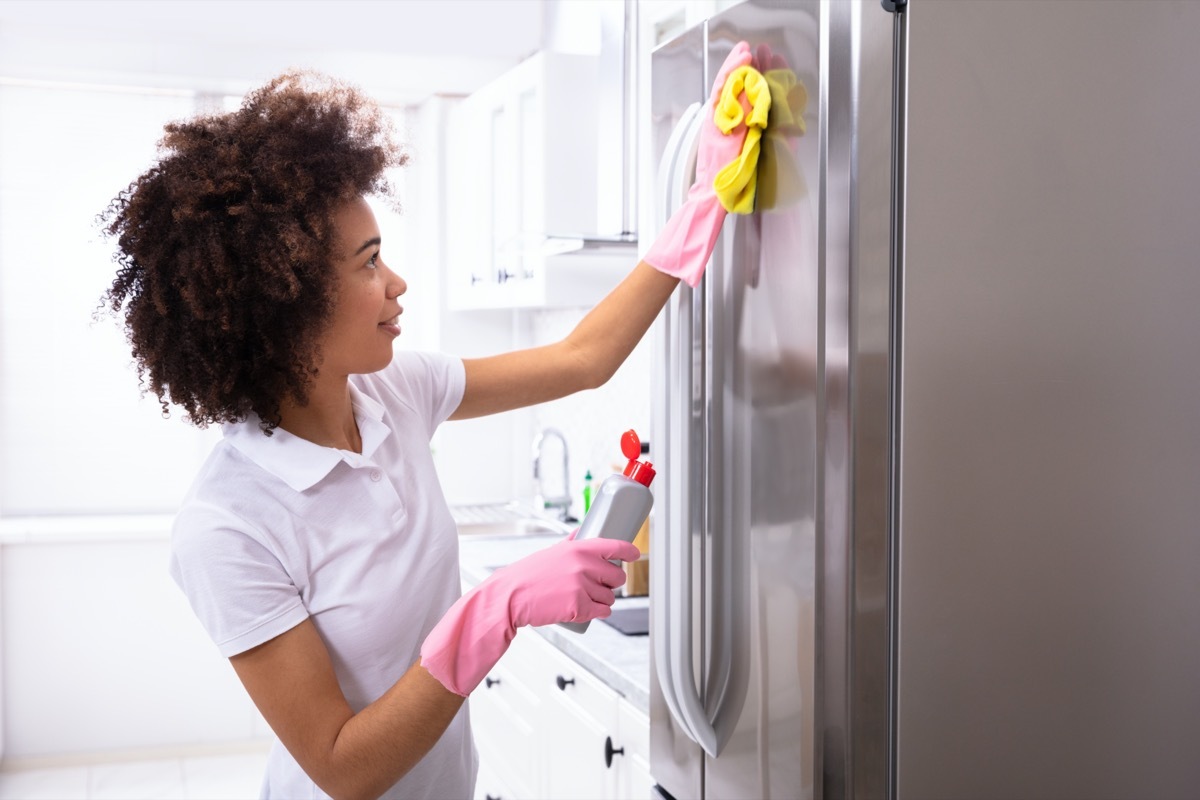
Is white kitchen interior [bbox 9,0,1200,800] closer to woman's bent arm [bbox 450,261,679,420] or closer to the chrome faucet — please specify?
woman's bent arm [bbox 450,261,679,420]

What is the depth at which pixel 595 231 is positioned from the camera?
292 centimetres

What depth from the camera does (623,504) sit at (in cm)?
116

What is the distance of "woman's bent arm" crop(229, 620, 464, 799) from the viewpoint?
45.0 inches

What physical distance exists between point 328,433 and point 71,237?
10.8ft

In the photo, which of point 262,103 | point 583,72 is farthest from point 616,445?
point 262,103

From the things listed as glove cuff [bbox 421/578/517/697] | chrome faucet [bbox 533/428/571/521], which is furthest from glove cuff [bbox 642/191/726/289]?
chrome faucet [bbox 533/428/571/521]

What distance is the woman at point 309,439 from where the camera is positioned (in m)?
1.15

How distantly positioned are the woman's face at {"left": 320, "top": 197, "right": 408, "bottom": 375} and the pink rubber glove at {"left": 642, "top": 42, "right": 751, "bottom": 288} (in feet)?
1.06

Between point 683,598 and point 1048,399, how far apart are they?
44cm

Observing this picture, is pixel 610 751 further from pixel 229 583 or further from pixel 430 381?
pixel 229 583


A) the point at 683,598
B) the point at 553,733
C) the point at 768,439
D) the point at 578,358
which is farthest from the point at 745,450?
the point at 553,733

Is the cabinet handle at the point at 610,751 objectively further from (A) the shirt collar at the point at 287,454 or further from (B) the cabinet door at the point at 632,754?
(A) the shirt collar at the point at 287,454

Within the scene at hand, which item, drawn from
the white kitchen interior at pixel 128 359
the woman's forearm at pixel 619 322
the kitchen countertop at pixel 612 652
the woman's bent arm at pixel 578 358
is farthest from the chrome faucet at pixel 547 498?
the woman's forearm at pixel 619 322

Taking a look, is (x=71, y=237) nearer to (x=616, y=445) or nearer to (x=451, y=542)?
(x=616, y=445)
